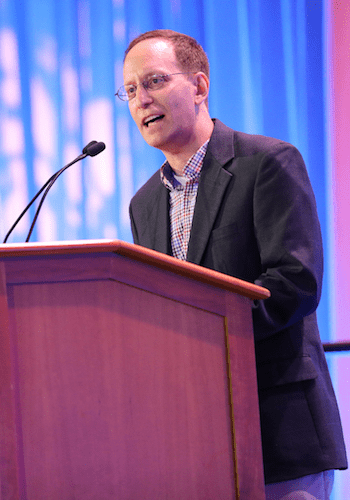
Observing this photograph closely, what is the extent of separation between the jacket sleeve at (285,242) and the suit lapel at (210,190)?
0.37 feet

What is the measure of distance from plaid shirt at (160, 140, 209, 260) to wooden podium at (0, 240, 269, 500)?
1.97ft

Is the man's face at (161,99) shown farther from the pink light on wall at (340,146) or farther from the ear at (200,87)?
the pink light on wall at (340,146)

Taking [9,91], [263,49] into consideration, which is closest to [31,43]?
[9,91]

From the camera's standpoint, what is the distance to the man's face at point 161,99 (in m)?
1.56

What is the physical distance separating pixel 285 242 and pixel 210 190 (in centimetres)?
28

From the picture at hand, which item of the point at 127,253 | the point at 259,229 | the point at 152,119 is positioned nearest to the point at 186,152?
the point at 152,119

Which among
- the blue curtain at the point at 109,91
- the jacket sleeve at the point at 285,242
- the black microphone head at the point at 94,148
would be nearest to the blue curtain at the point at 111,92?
the blue curtain at the point at 109,91

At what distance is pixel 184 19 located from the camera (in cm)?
280

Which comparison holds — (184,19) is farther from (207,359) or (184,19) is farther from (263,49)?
(207,359)

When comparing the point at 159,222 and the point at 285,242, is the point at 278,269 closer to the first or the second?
the point at 285,242

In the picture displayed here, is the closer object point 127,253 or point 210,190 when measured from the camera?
point 127,253

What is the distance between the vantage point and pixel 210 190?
1464 mm

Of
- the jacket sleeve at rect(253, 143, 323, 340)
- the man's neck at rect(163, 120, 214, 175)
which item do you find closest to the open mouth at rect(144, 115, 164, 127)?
the man's neck at rect(163, 120, 214, 175)

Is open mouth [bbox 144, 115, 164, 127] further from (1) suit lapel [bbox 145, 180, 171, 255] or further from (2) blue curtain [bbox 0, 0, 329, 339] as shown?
(2) blue curtain [bbox 0, 0, 329, 339]
